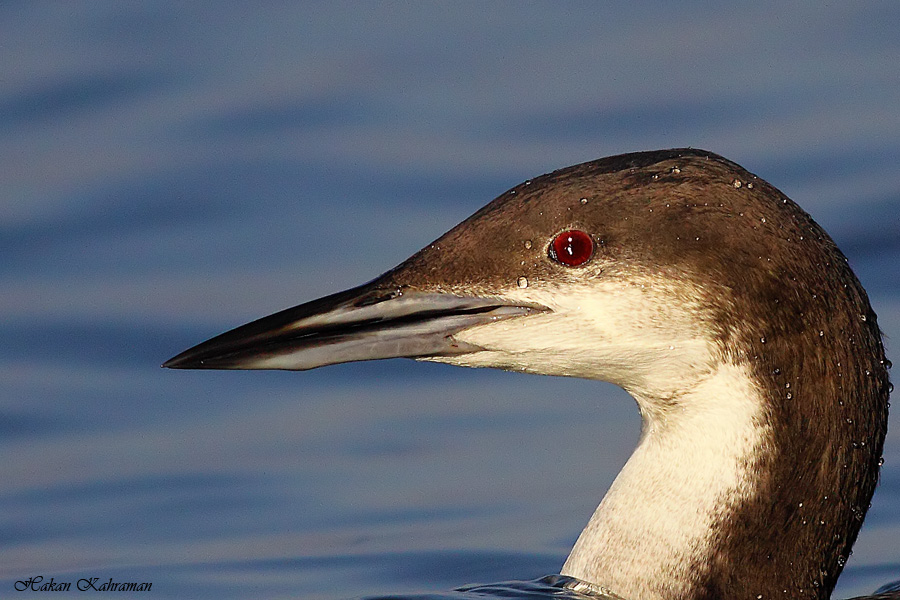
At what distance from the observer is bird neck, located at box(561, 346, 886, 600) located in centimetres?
574

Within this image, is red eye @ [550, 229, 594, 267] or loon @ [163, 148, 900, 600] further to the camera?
red eye @ [550, 229, 594, 267]

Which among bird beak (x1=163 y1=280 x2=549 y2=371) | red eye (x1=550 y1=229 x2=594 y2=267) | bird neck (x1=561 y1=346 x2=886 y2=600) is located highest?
red eye (x1=550 y1=229 x2=594 y2=267)

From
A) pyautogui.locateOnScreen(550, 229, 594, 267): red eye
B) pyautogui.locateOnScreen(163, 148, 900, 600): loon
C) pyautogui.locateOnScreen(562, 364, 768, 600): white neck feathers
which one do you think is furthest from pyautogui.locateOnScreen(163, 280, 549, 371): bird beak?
pyautogui.locateOnScreen(562, 364, 768, 600): white neck feathers

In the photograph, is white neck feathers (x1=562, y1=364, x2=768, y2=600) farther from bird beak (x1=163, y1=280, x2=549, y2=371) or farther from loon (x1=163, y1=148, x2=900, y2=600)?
bird beak (x1=163, y1=280, x2=549, y2=371)

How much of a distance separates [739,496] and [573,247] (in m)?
0.92

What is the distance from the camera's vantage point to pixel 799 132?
35.2 ft

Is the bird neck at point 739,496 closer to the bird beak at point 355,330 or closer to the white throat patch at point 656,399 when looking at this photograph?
the white throat patch at point 656,399

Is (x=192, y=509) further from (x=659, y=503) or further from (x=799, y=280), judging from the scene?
(x=799, y=280)

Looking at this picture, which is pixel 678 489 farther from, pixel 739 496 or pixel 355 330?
pixel 355 330

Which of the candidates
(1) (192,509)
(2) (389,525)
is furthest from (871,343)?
(1) (192,509)

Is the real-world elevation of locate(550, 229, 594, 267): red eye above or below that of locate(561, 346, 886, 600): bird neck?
above

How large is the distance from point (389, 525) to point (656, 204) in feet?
8.64

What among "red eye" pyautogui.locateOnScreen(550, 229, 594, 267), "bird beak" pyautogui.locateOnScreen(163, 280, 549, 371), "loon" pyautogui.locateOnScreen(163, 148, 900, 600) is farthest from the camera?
"bird beak" pyautogui.locateOnScreen(163, 280, 549, 371)

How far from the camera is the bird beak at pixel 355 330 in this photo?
19.4 ft
